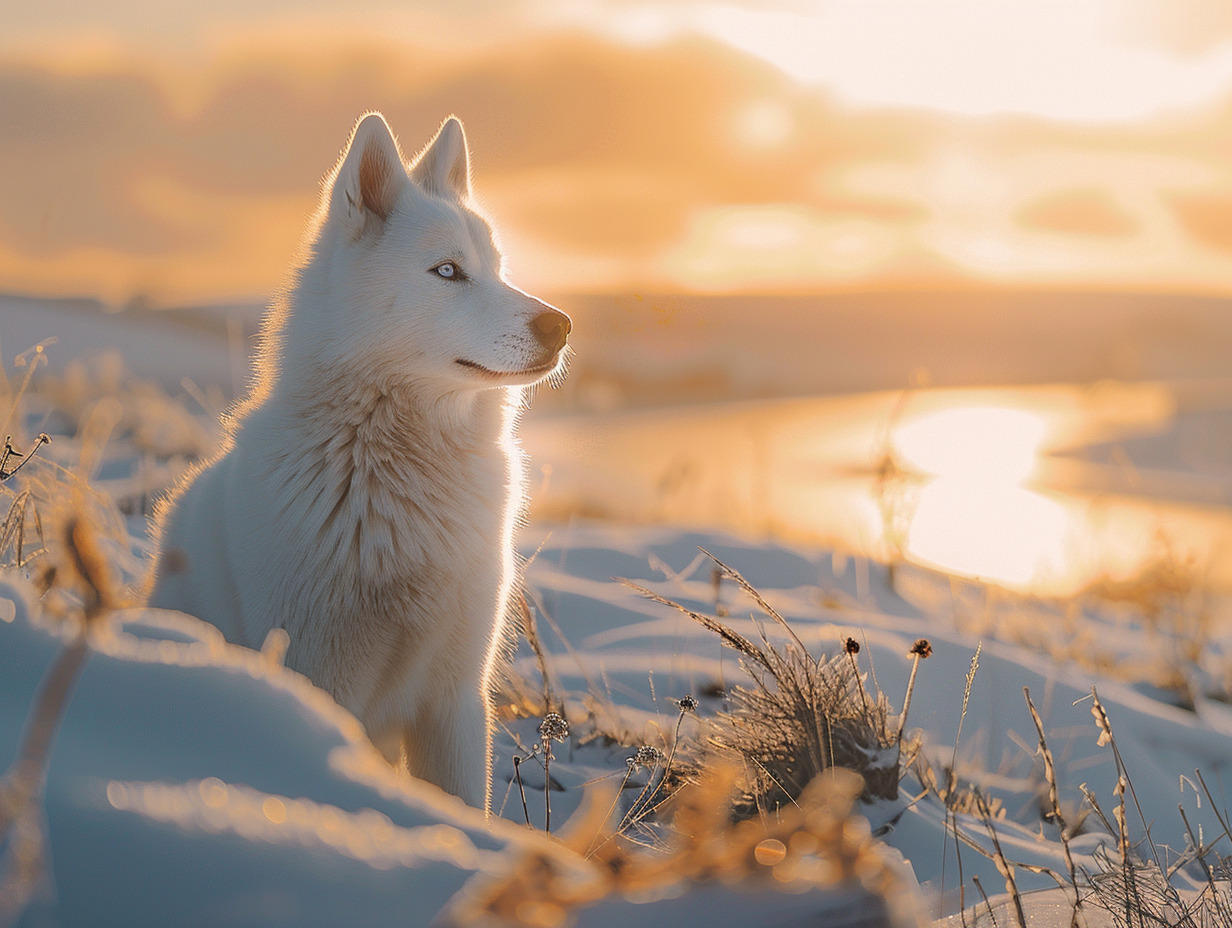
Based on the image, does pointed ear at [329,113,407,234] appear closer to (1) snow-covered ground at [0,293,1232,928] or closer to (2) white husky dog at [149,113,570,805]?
(2) white husky dog at [149,113,570,805]

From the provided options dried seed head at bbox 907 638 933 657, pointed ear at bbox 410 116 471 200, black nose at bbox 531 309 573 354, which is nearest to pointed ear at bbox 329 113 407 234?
pointed ear at bbox 410 116 471 200

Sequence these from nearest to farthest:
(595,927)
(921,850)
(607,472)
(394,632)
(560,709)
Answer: (595,927), (921,850), (394,632), (560,709), (607,472)

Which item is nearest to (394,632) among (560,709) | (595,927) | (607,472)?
(560,709)

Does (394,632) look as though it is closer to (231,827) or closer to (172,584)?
(172,584)

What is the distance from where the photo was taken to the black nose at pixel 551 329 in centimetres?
313

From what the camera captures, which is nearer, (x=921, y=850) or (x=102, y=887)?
(x=102, y=887)

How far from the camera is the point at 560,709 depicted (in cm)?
355

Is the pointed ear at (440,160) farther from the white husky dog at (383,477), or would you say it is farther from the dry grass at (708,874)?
the dry grass at (708,874)

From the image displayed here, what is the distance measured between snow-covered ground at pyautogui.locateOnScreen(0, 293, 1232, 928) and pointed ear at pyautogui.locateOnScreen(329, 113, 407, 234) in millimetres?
1305

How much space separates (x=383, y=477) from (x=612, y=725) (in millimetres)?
1365

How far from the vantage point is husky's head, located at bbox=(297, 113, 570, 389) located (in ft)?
9.98

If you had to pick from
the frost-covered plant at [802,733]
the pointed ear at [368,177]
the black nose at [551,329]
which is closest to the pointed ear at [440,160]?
the pointed ear at [368,177]

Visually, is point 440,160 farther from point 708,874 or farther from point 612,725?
point 708,874

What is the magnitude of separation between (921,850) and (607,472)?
10538 millimetres
